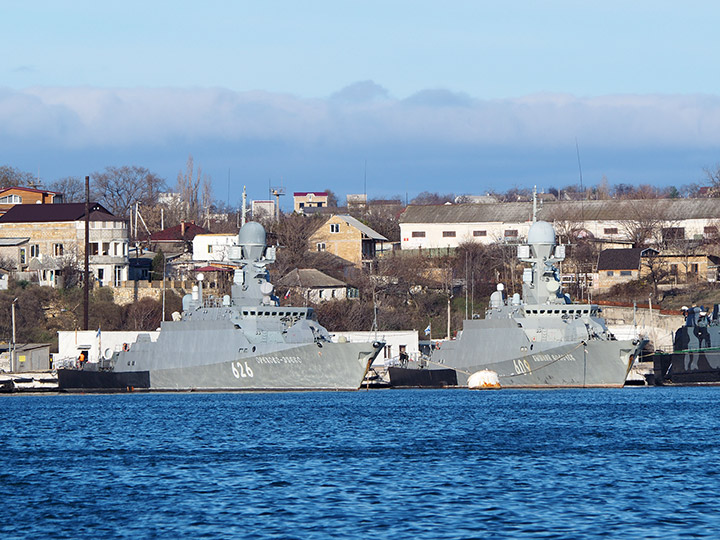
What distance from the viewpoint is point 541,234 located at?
53656 mm

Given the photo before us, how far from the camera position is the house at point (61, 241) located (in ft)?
260

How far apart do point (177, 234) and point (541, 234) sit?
166 ft

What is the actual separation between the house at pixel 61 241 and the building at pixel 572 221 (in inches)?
1031

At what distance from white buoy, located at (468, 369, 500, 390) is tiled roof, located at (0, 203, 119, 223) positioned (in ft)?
118

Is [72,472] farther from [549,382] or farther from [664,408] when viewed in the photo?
[549,382]

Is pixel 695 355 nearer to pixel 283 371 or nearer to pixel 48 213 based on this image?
pixel 283 371

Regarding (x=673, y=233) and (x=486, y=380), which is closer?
(x=486, y=380)

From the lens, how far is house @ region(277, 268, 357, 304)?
76.6m

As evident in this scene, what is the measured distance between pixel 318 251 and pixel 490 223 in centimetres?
1501

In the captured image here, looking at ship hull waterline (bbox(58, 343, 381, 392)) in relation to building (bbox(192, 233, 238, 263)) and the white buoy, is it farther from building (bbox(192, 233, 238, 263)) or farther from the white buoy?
building (bbox(192, 233, 238, 263))

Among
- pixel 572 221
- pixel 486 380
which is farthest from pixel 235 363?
pixel 572 221

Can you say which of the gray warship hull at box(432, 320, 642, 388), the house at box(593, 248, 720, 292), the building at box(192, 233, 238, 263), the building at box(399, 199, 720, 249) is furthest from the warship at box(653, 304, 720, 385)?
the building at box(192, 233, 238, 263)

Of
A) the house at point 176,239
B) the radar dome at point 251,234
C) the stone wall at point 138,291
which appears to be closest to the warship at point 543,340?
the radar dome at point 251,234

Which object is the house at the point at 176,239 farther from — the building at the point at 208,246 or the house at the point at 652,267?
the house at the point at 652,267
